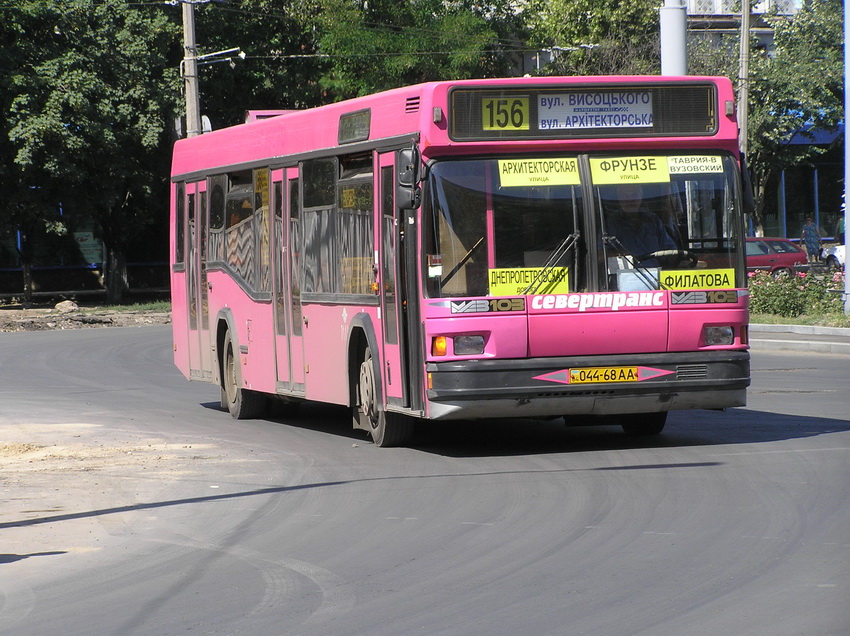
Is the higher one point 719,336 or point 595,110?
point 595,110

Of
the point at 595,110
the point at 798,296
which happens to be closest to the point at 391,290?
the point at 595,110

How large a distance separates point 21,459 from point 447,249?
4069 millimetres

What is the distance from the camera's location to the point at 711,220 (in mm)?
11281

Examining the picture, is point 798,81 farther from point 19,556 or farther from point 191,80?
point 19,556

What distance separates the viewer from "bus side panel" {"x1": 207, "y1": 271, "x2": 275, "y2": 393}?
14344 millimetres

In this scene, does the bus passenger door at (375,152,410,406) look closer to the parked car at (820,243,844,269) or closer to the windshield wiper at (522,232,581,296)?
the windshield wiper at (522,232,581,296)

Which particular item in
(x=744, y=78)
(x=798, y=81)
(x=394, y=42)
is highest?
(x=394, y=42)

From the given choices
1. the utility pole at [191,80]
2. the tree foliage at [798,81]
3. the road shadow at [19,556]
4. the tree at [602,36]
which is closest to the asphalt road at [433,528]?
the road shadow at [19,556]

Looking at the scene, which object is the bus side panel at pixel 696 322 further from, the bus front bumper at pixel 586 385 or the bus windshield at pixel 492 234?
the bus windshield at pixel 492 234

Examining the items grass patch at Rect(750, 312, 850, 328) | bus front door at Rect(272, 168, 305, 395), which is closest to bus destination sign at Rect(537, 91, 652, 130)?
bus front door at Rect(272, 168, 305, 395)

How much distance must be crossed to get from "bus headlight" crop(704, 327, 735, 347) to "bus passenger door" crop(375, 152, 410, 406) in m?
2.31

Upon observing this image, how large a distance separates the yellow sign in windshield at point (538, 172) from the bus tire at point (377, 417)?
2.00 metres

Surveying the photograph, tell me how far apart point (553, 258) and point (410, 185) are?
1.19 m

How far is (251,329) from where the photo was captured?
1481 centimetres
